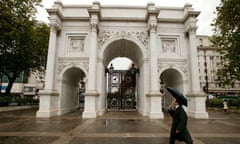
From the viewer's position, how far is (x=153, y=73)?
42.5ft

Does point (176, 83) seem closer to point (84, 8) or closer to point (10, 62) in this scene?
point (84, 8)

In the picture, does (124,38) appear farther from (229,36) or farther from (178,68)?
(229,36)

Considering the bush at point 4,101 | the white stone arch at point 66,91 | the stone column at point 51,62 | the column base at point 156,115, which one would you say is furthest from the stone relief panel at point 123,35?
the bush at point 4,101

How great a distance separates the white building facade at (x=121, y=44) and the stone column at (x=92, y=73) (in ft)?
0.06

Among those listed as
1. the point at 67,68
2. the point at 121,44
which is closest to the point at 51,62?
the point at 67,68

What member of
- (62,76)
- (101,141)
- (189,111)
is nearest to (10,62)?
(62,76)

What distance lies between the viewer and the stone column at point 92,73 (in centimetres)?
1205

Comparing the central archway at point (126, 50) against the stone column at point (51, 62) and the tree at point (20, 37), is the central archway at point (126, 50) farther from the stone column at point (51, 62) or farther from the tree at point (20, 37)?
the tree at point (20, 37)

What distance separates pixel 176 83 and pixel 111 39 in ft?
27.1

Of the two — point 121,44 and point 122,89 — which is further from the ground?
point 121,44

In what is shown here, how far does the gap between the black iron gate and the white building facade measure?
13.5ft

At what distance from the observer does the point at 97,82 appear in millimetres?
13867

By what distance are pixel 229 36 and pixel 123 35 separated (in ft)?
34.1

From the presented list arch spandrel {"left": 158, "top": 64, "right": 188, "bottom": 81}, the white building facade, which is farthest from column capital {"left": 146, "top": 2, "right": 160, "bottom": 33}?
arch spandrel {"left": 158, "top": 64, "right": 188, "bottom": 81}
